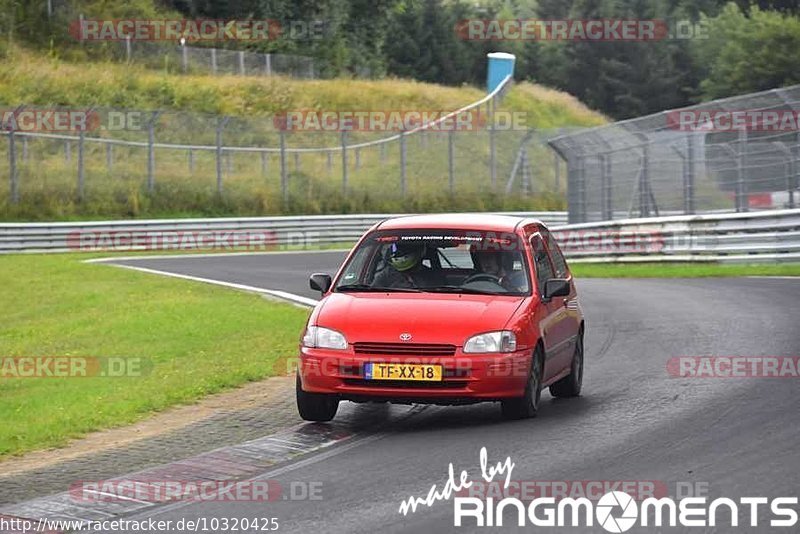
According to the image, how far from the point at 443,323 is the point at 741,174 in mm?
18222

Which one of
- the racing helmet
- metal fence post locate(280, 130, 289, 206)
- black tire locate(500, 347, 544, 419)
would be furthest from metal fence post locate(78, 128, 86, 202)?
black tire locate(500, 347, 544, 419)

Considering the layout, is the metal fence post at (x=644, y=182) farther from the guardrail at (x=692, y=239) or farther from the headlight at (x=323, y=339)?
the headlight at (x=323, y=339)

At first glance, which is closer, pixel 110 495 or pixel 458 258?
pixel 110 495

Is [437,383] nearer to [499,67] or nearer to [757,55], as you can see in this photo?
[499,67]

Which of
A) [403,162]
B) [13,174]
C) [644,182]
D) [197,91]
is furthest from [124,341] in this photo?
[197,91]

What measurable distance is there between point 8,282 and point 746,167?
13.4 meters

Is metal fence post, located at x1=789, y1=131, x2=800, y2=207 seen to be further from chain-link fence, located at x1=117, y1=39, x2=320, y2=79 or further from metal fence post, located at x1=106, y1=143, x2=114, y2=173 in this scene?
chain-link fence, located at x1=117, y1=39, x2=320, y2=79

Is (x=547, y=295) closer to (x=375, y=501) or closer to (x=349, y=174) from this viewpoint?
(x=375, y=501)

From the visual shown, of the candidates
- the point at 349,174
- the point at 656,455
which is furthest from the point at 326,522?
the point at 349,174

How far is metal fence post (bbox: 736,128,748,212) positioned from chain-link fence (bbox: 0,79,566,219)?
18.1 meters

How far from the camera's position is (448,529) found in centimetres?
729

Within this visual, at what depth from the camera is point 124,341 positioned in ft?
56.4

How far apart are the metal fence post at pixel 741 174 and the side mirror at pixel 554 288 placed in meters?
16.7

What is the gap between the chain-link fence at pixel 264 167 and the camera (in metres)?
41.5
